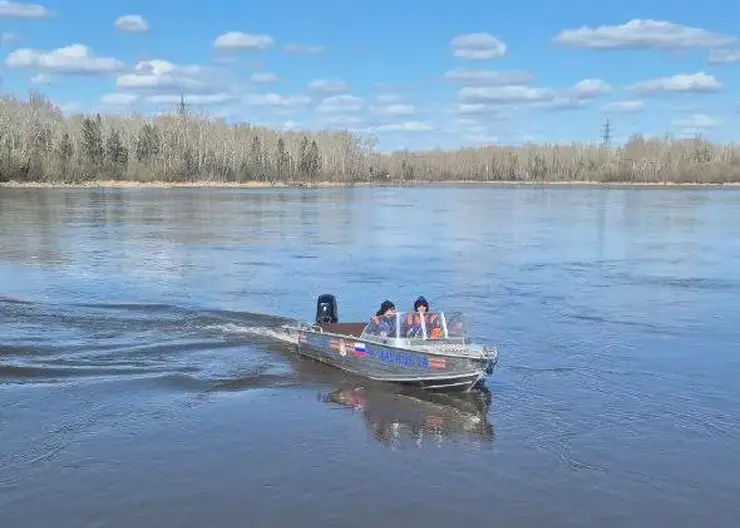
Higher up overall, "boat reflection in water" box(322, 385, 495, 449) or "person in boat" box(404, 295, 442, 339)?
"person in boat" box(404, 295, 442, 339)

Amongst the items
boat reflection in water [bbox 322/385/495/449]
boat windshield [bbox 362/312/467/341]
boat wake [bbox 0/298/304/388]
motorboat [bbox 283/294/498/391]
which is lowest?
boat reflection in water [bbox 322/385/495/449]

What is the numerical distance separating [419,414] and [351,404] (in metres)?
1.69

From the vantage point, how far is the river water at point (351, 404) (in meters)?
13.5

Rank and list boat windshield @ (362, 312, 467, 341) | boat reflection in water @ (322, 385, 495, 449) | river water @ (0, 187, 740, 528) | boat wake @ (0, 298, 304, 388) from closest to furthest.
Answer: river water @ (0, 187, 740, 528)
boat reflection in water @ (322, 385, 495, 449)
boat windshield @ (362, 312, 467, 341)
boat wake @ (0, 298, 304, 388)

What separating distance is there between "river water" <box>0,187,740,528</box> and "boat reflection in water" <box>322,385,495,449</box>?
65mm

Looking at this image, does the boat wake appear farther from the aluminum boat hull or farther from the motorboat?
the motorboat

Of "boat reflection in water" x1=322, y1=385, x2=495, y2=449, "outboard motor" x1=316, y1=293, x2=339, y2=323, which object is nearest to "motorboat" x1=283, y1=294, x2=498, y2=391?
"boat reflection in water" x1=322, y1=385, x2=495, y2=449

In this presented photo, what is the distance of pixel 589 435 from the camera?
16.7 m

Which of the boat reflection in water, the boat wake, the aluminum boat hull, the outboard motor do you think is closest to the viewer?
the boat reflection in water

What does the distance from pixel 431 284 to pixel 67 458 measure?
72.7ft

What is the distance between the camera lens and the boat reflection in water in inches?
660

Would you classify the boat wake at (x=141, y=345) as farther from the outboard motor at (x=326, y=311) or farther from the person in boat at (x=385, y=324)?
the person in boat at (x=385, y=324)

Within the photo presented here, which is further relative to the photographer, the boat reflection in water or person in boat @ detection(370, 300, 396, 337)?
person in boat @ detection(370, 300, 396, 337)

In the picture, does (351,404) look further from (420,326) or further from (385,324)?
(420,326)
